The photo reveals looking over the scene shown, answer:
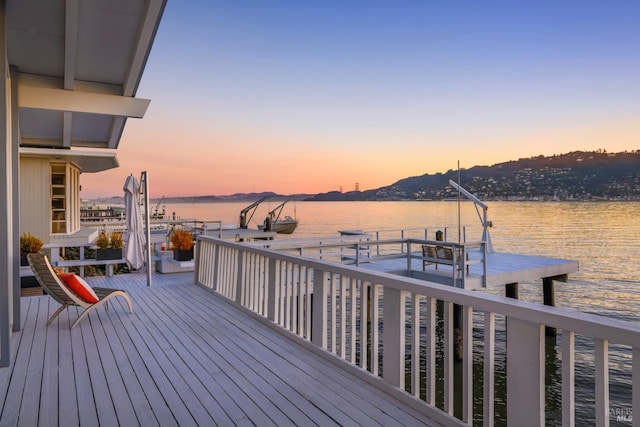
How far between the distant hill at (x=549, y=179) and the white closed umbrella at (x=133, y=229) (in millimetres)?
30508

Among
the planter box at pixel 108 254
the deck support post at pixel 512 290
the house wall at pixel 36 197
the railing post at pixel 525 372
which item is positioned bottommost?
the deck support post at pixel 512 290

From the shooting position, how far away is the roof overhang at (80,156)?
940 cm

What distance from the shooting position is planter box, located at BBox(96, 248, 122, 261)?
29.5 ft

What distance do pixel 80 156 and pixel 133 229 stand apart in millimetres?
3770

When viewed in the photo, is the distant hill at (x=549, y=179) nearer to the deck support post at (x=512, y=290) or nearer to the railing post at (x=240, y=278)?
the deck support post at (x=512, y=290)

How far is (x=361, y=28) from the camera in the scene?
46.4ft

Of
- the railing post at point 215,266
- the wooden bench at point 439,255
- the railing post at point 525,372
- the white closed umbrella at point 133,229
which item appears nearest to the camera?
the railing post at point 525,372

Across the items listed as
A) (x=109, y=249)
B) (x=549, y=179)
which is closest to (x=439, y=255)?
(x=109, y=249)

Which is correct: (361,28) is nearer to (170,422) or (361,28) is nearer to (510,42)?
(510,42)

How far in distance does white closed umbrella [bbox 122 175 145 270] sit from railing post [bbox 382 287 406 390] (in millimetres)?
5793

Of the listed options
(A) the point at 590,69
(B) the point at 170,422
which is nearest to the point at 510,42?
(A) the point at 590,69

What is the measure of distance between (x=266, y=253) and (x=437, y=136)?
886 inches

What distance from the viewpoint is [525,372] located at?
78.0 inches

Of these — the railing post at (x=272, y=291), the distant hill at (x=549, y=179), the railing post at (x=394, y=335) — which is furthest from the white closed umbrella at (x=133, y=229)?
the distant hill at (x=549, y=179)
